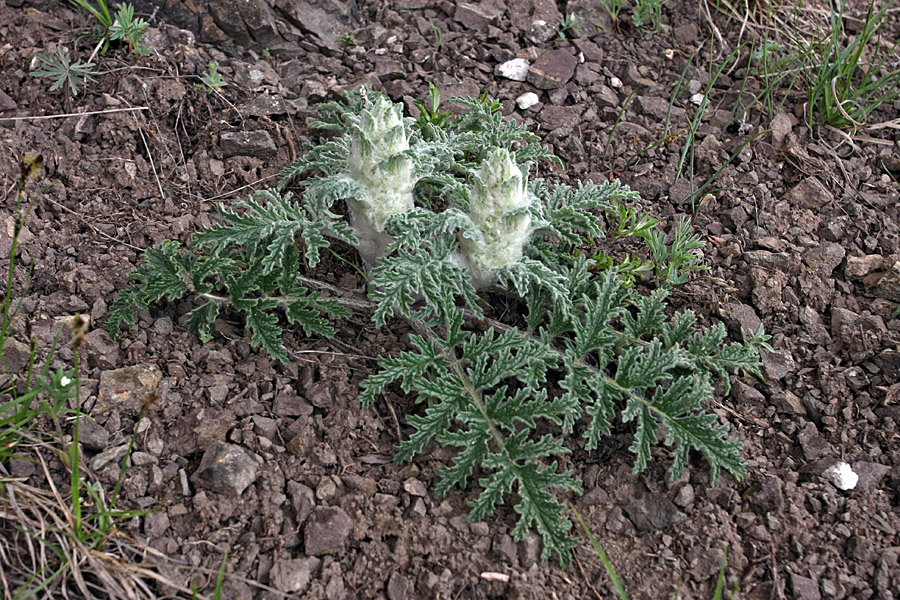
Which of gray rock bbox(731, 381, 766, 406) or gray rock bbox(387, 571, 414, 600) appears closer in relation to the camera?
gray rock bbox(387, 571, 414, 600)

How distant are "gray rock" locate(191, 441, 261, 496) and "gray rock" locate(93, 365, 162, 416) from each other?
294mm

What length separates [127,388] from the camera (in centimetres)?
266

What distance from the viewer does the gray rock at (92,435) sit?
252 cm

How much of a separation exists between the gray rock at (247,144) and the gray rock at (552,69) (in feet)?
4.33

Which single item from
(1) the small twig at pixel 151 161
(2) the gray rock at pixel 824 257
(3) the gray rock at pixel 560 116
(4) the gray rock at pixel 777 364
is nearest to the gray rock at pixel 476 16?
(3) the gray rock at pixel 560 116

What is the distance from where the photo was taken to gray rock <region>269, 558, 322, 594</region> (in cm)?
229

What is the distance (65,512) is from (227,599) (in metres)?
0.52

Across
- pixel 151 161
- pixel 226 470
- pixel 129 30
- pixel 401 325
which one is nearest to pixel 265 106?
pixel 151 161

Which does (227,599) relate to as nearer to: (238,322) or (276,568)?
(276,568)

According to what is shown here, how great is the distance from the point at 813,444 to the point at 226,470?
76.3 inches

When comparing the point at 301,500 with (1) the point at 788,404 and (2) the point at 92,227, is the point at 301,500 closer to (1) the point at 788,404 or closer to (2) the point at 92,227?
(2) the point at 92,227

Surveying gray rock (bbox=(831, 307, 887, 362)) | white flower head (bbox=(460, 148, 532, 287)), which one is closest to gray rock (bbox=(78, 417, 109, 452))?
white flower head (bbox=(460, 148, 532, 287))

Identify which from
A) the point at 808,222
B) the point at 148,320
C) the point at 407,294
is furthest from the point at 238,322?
the point at 808,222

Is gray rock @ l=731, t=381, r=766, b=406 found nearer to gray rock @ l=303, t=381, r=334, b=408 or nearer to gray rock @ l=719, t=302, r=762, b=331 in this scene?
gray rock @ l=719, t=302, r=762, b=331
